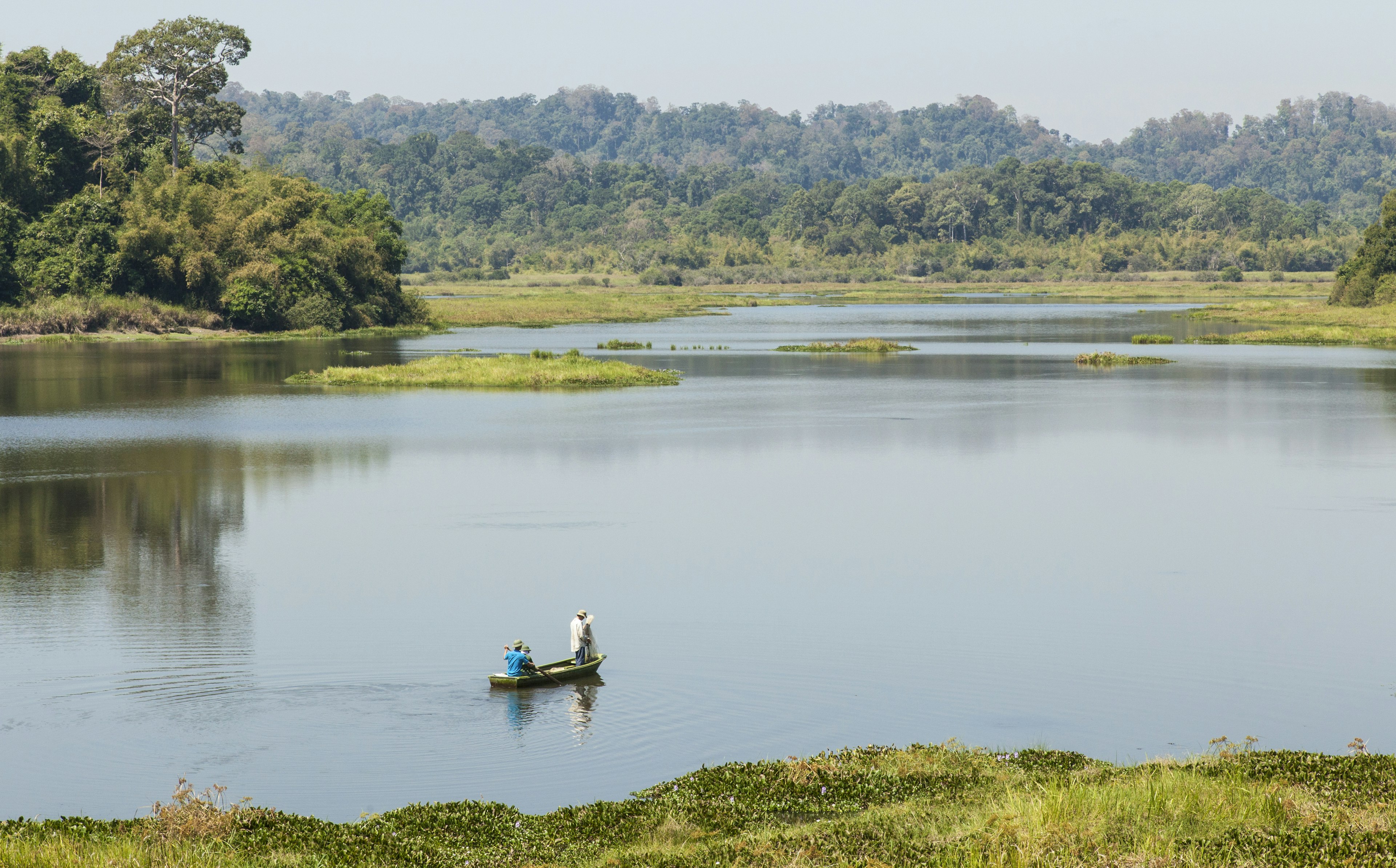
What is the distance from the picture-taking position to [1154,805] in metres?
11.2

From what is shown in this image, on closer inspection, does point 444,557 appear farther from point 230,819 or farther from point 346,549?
point 230,819

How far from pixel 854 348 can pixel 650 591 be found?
201ft

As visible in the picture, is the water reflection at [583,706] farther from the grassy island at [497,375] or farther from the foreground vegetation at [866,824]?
the grassy island at [497,375]

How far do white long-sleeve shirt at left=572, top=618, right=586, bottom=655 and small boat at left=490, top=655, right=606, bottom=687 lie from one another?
0.19 meters

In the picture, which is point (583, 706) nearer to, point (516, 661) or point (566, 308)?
point (516, 661)

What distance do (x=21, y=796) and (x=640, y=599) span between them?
10279 millimetres

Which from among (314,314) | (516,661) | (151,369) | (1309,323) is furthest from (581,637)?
(1309,323)

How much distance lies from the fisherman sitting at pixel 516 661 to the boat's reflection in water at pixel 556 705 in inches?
9.3

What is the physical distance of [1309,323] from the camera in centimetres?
10162

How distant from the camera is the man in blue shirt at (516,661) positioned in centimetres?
1692

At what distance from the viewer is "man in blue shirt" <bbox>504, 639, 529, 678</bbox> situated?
16.9 meters

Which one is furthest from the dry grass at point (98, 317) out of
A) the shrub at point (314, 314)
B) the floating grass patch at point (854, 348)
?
the floating grass patch at point (854, 348)

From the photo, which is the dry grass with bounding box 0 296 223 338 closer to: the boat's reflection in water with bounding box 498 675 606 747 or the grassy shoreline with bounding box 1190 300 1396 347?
the grassy shoreline with bounding box 1190 300 1396 347

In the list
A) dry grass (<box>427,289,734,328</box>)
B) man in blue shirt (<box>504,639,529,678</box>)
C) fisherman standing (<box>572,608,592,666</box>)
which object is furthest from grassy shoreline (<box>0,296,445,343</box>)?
man in blue shirt (<box>504,639,529,678</box>)
